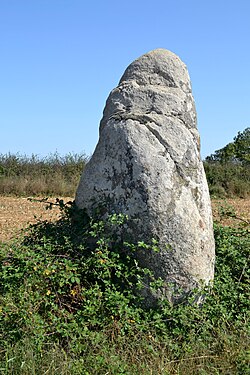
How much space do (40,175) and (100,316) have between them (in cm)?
1875

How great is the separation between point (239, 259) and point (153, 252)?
125 centimetres

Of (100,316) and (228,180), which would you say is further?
(228,180)

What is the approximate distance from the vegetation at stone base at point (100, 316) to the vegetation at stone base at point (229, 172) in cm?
1599

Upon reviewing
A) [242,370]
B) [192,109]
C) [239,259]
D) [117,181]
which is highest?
[192,109]

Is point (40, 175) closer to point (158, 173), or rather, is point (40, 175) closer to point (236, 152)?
point (236, 152)

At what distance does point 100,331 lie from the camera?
170 inches

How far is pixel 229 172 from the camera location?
76.7ft

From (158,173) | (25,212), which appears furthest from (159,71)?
(25,212)

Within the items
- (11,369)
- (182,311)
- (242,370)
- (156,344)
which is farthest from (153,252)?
(11,369)

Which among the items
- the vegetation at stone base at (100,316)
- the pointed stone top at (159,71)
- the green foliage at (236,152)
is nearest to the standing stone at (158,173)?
the pointed stone top at (159,71)

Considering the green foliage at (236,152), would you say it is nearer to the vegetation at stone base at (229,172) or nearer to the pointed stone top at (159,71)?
the vegetation at stone base at (229,172)

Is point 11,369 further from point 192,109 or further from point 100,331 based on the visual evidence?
point 192,109

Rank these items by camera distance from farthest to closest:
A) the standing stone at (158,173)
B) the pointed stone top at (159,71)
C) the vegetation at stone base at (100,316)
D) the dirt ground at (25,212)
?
the dirt ground at (25,212) < the pointed stone top at (159,71) < the standing stone at (158,173) < the vegetation at stone base at (100,316)

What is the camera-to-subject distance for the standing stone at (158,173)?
481cm
